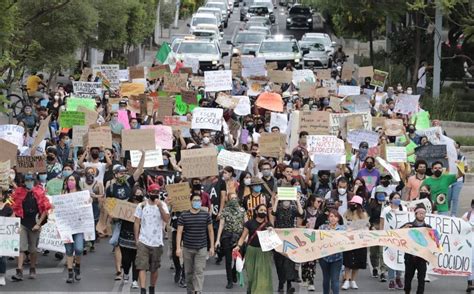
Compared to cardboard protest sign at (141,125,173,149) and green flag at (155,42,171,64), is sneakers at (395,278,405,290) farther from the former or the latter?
green flag at (155,42,171,64)

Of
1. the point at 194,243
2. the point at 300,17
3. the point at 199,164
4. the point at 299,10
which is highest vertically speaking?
the point at 199,164

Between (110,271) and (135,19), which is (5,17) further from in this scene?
(135,19)

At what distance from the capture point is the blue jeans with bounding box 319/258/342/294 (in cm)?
1594

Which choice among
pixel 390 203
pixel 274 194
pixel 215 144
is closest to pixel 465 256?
pixel 390 203

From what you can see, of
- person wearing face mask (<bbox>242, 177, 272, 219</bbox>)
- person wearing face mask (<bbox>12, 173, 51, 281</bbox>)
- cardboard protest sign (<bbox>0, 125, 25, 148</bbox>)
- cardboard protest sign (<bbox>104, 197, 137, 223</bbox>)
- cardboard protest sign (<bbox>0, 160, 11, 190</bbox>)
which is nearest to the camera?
cardboard protest sign (<bbox>104, 197, 137, 223</bbox>)

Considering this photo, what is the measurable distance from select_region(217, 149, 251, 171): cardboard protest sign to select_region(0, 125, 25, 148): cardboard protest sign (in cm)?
332

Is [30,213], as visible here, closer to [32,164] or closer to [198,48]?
[32,164]

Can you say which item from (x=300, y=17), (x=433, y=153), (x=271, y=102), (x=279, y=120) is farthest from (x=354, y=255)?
(x=300, y=17)

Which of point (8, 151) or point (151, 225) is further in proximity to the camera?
point (8, 151)

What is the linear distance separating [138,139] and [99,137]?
3.04ft

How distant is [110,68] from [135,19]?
16.7 metres

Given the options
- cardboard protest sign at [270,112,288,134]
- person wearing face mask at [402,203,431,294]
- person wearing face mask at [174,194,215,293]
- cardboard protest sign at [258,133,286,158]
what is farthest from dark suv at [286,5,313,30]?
person wearing face mask at [174,194,215,293]

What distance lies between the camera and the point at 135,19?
154 feet

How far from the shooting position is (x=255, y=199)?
696 inches
